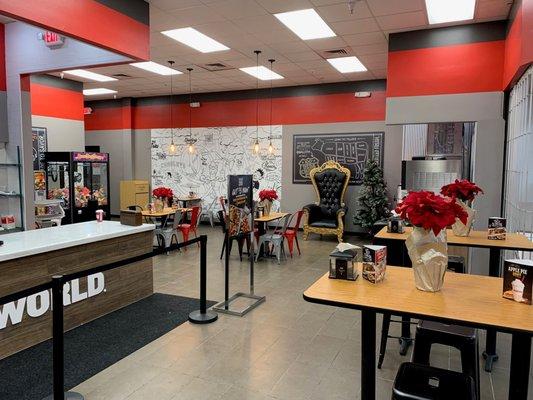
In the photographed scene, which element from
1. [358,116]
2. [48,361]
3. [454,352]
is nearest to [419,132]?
[358,116]

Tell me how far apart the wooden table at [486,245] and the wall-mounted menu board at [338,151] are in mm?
5346

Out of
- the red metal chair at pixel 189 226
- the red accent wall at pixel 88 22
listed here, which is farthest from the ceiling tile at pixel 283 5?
the red metal chair at pixel 189 226

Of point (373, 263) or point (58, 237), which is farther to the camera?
point (58, 237)

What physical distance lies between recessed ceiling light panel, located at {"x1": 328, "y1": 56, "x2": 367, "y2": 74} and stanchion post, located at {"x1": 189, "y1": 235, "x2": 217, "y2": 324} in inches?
190

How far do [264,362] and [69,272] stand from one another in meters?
2.01

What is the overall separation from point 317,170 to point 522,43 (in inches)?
238

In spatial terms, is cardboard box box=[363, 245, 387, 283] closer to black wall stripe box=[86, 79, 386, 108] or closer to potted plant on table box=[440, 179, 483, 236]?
potted plant on table box=[440, 179, 483, 236]

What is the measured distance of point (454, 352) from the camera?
3.53m

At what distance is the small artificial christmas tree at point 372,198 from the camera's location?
859cm

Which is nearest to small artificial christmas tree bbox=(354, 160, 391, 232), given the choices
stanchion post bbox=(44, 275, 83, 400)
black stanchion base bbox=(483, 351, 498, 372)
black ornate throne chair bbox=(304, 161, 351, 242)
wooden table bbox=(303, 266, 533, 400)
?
black ornate throne chair bbox=(304, 161, 351, 242)

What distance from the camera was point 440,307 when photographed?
1.92 metres

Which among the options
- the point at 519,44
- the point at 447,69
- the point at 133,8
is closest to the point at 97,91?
the point at 133,8

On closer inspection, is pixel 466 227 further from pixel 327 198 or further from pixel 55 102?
pixel 55 102

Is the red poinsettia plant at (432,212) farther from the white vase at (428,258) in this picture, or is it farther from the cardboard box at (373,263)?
the cardboard box at (373,263)
